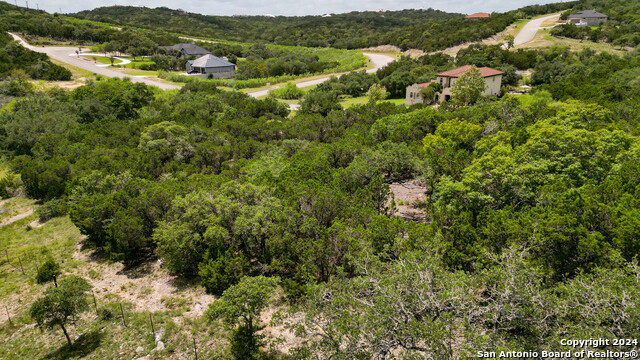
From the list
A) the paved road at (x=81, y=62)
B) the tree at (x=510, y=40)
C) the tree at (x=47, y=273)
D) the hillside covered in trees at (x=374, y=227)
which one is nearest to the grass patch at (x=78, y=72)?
the paved road at (x=81, y=62)

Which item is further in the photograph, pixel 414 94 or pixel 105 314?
pixel 414 94

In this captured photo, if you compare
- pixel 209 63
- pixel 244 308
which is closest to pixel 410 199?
pixel 244 308

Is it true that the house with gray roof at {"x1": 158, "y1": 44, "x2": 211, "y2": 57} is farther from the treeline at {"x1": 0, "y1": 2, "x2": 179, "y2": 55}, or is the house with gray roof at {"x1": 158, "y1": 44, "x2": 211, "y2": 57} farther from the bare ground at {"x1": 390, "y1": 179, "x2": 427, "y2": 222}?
the bare ground at {"x1": 390, "y1": 179, "x2": 427, "y2": 222}

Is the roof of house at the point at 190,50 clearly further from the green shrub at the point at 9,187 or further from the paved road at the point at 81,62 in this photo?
the green shrub at the point at 9,187

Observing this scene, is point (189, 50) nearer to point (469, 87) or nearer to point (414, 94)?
point (414, 94)

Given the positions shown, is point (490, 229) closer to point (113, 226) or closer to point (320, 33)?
point (113, 226)

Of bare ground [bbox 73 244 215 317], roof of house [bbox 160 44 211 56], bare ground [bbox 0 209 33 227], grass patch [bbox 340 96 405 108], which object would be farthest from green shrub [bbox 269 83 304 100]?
bare ground [bbox 73 244 215 317]
